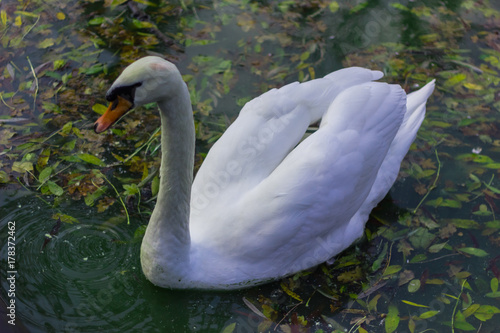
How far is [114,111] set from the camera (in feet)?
11.9

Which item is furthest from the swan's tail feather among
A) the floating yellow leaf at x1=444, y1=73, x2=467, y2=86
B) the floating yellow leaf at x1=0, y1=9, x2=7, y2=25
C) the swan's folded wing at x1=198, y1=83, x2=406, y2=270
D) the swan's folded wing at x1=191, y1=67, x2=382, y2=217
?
the floating yellow leaf at x1=0, y1=9, x2=7, y2=25

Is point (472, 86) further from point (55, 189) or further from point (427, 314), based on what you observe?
point (55, 189)

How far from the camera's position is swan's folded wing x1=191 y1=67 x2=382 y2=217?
4.62 m

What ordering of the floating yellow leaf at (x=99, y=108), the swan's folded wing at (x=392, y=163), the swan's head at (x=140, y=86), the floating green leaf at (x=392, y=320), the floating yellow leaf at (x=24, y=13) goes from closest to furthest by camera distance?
the swan's head at (x=140, y=86)
the floating green leaf at (x=392, y=320)
the swan's folded wing at (x=392, y=163)
the floating yellow leaf at (x=99, y=108)
the floating yellow leaf at (x=24, y=13)

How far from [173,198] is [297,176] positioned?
861 mm

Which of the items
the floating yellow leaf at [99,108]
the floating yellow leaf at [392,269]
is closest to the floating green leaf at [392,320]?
the floating yellow leaf at [392,269]

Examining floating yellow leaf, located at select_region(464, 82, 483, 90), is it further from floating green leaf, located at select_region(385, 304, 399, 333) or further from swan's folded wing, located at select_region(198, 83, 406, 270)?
floating green leaf, located at select_region(385, 304, 399, 333)

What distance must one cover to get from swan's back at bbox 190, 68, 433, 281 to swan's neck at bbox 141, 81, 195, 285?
7.4 inches

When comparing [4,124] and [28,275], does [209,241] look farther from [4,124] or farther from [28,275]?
[4,124]

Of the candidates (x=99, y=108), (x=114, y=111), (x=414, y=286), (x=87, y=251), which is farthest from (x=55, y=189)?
(x=414, y=286)

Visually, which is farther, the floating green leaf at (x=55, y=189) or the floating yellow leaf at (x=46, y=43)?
the floating yellow leaf at (x=46, y=43)

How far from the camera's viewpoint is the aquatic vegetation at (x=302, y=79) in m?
4.77

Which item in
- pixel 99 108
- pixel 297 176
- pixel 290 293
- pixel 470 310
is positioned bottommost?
pixel 470 310

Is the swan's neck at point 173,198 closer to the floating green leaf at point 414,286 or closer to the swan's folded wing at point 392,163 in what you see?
the swan's folded wing at point 392,163
